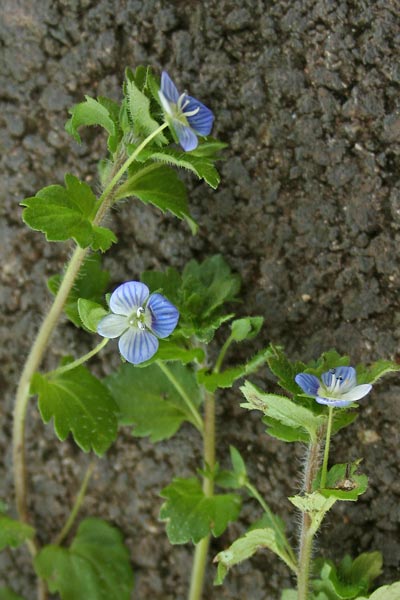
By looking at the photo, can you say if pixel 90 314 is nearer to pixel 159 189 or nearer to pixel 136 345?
pixel 136 345

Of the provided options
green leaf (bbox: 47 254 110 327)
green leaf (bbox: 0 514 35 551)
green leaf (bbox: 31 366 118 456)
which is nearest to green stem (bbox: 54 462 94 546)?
green leaf (bbox: 0 514 35 551)

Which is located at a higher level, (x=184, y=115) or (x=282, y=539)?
(x=184, y=115)

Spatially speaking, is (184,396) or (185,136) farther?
(184,396)

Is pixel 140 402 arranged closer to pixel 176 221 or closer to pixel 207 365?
pixel 207 365

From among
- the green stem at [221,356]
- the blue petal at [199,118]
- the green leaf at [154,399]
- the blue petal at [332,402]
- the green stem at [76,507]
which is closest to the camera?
the blue petal at [332,402]

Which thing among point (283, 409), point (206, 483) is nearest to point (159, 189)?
point (283, 409)

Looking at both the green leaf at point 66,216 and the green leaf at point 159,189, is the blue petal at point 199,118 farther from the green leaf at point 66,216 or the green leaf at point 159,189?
the green leaf at point 66,216

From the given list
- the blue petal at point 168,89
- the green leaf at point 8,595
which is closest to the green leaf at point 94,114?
the blue petal at point 168,89
